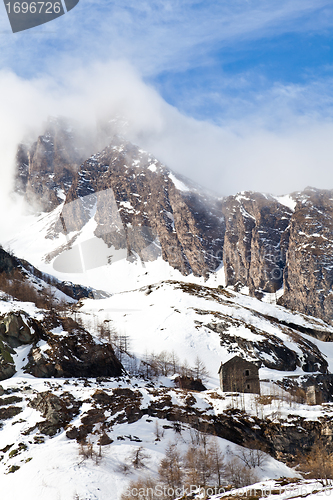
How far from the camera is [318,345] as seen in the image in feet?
456

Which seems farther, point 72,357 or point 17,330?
point 72,357

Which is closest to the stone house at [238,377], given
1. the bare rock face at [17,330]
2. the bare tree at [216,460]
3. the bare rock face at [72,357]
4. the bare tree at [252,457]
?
the bare tree at [252,457]

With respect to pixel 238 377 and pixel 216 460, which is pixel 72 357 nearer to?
pixel 238 377

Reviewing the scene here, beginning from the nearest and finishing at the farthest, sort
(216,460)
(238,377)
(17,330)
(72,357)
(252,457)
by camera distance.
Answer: (216,460) < (252,457) < (238,377) < (17,330) < (72,357)

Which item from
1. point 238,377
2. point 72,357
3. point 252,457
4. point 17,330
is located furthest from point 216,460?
point 17,330

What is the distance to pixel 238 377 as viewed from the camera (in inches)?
2886

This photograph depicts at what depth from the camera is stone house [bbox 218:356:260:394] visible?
240ft

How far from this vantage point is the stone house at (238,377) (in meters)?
73.1

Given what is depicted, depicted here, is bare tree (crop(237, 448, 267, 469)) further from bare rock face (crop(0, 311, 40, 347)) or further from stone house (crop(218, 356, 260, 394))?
bare rock face (crop(0, 311, 40, 347))

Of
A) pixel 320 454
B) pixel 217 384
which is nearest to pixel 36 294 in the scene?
pixel 217 384

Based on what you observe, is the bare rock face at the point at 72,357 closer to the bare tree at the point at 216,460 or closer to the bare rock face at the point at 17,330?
the bare rock face at the point at 17,330

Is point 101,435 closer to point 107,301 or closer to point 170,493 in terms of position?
point 170,493

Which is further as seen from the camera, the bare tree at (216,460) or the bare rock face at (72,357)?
the bare rock face at (72,357)

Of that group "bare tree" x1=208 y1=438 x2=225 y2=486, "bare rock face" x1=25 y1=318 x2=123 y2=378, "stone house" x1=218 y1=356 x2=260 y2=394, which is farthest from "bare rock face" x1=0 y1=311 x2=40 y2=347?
"bare tree" x1=208 y1=438 x2=225 y2=486
